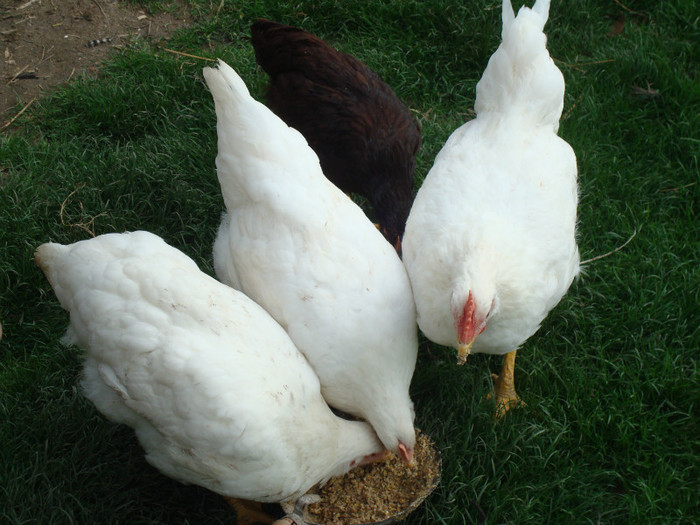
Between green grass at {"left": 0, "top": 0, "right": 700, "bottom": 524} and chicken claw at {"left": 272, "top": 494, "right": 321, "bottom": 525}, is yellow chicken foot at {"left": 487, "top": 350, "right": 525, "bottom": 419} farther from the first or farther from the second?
chicken claw at {"left": 272, "top": 494, "right": 321, "bottom": 525}

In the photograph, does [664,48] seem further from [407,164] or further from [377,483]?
[377,483]

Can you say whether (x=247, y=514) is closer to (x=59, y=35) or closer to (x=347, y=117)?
(x=347, y=117)

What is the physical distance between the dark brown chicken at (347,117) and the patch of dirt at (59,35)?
1267mm

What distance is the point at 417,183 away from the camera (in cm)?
371

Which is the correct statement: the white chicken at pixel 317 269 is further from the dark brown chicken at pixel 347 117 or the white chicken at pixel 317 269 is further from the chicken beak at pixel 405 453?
the dark brown chicken at pixel 347 117

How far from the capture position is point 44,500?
244 cm

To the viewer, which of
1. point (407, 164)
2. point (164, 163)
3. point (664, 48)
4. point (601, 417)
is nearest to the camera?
point (601, 417)

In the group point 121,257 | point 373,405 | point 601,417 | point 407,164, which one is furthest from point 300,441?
point 407,164

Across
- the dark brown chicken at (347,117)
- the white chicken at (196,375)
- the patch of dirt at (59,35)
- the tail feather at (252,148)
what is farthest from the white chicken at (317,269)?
the patch of dirt at (59,35)

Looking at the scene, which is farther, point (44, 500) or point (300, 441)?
point (44, 500)

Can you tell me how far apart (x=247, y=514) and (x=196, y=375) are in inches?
29.4

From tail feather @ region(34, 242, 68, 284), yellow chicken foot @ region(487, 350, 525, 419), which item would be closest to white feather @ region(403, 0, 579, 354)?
yellow chicken foot @ region(487, 350, 525, 419)

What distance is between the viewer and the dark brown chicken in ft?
10.8

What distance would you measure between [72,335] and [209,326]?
0.67m
